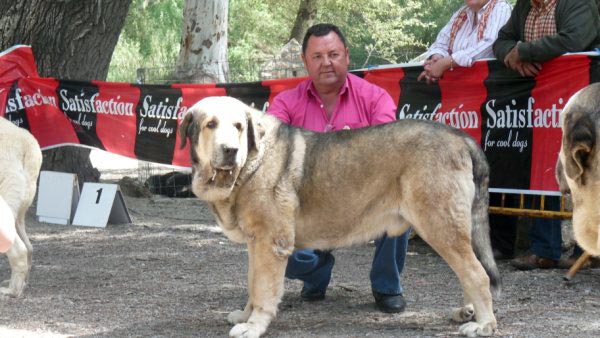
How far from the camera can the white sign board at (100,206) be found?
31.3ft

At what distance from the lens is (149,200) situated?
1132 cm

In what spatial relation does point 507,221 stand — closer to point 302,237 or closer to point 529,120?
point 529,120

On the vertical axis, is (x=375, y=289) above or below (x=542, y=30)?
below

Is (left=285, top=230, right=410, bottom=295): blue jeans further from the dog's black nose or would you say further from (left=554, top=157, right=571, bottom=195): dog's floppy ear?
(left=554, top=157, right=571, bottom=195): dog's floppy ear

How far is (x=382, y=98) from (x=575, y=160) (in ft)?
11.6

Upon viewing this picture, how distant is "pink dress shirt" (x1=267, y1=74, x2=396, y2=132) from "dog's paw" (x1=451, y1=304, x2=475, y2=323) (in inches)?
53.6

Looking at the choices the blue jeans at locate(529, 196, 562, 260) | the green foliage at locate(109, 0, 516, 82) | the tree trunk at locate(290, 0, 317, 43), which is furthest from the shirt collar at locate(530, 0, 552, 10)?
the tree trunk at locate(290, 0, 317, 43)

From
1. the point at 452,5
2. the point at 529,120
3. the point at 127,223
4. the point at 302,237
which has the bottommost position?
the point at 127,223

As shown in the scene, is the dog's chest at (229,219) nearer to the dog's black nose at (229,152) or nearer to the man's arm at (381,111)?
the dog's black nose at (229,152)

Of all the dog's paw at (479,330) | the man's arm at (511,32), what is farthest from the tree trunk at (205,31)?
the dog's paw at (479,330)

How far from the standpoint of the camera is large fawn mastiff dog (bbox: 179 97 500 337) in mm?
5125

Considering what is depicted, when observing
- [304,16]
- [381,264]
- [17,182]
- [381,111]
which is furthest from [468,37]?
[304,16]

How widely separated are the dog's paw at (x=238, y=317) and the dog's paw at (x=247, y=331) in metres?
0.34

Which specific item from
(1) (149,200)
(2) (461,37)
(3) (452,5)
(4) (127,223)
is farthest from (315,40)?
(3) (452,5)
